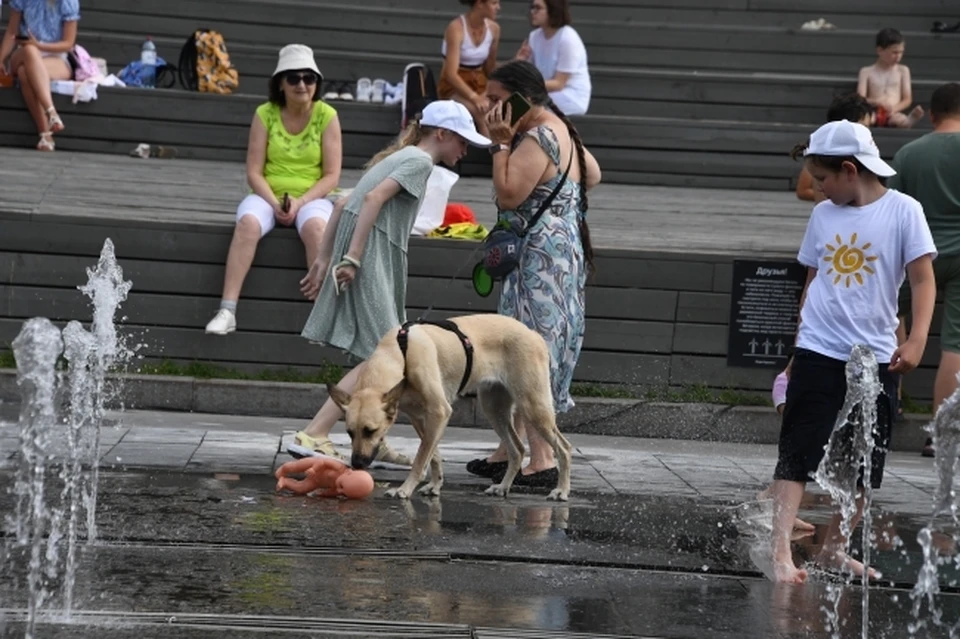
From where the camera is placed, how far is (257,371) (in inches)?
441

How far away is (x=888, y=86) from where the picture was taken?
16156 mm

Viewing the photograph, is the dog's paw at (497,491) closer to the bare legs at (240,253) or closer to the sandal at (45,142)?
the bare legs at (240,253)

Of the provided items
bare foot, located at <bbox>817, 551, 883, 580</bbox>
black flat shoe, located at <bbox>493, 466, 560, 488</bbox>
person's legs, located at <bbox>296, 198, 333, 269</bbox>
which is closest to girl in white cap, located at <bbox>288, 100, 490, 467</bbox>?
black flat shoe, located at <bbox>493, 466, 560, 488</bbox>

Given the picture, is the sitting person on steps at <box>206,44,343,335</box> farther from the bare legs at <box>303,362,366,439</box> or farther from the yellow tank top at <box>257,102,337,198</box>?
the bare legs at <box>303,362,366,439</box>

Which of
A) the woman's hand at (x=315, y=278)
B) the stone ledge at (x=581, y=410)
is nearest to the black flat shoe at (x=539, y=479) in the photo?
the woman's hand at (x=315, y=278)

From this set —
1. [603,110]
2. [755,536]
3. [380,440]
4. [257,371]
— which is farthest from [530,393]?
[603,110]

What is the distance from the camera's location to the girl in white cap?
8516mm

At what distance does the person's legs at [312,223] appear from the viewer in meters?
10.9

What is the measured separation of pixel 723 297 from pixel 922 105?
649 cm

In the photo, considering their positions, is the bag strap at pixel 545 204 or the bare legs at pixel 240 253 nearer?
the bag strap at pixel 545 204

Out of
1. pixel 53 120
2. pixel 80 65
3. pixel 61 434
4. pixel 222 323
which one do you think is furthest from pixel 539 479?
pixel 80 65

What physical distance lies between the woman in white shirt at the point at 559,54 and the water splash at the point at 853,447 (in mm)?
9084

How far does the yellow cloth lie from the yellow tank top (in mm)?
1062

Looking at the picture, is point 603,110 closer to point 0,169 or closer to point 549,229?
point 0,169
